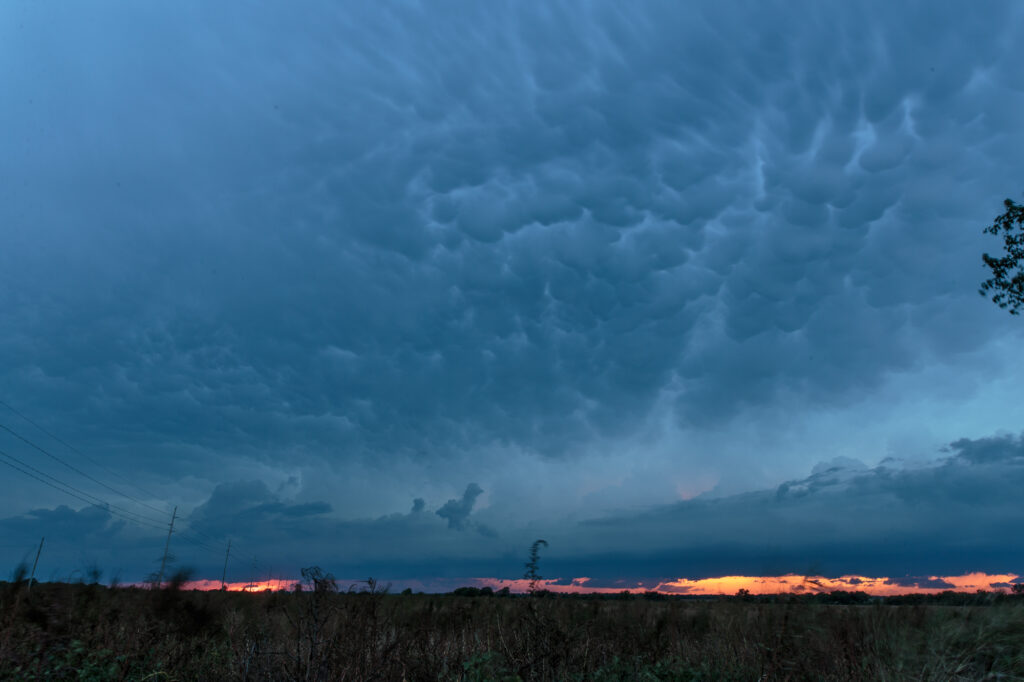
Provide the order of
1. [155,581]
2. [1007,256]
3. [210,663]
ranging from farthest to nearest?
[155,581], [1007,256], [210,663]

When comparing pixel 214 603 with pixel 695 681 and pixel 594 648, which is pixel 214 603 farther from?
pixel 695 681

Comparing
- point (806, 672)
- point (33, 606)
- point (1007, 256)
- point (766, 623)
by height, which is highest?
point (1007, 256)

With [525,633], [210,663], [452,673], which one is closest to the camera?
[452,673]

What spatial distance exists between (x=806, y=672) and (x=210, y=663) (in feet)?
40.2

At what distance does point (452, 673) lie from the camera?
9.81m

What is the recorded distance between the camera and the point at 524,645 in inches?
407

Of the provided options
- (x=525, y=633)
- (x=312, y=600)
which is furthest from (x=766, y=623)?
(x=312, y=600)

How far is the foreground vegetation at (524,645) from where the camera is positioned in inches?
328

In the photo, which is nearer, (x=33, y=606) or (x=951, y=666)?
(x=951, y=666)

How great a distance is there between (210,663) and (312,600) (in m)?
7.32

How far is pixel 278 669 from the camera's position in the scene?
8.86 meters

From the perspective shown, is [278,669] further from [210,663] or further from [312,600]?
[210,663]

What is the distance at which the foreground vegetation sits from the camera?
8.33 meters

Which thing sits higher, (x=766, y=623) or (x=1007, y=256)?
(x=1007, y=256)
